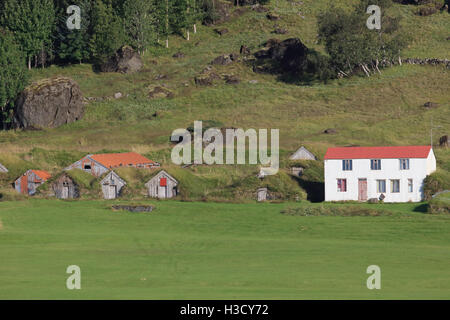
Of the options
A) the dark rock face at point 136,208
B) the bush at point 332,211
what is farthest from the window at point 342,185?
the dark rock face at point 136,208

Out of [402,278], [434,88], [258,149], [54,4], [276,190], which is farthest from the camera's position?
[54,4]

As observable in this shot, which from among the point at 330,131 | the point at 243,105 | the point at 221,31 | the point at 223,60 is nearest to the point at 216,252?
the point at 330,131

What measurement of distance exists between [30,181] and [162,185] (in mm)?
14447

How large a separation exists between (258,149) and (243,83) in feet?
127

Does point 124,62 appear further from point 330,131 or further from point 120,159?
point 120,159

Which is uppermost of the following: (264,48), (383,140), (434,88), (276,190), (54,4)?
(54,4)

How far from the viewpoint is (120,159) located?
3649 inches

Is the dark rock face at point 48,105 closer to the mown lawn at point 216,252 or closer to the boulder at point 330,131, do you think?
the boulder at point 330,131

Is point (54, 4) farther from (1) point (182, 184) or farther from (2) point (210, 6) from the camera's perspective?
(1) point (182, 184)

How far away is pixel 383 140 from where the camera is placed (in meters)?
110

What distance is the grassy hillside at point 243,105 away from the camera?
10856 centimetres

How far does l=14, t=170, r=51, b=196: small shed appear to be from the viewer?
8619cm

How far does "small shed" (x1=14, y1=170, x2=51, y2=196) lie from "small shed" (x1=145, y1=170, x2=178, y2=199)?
1161 cm
